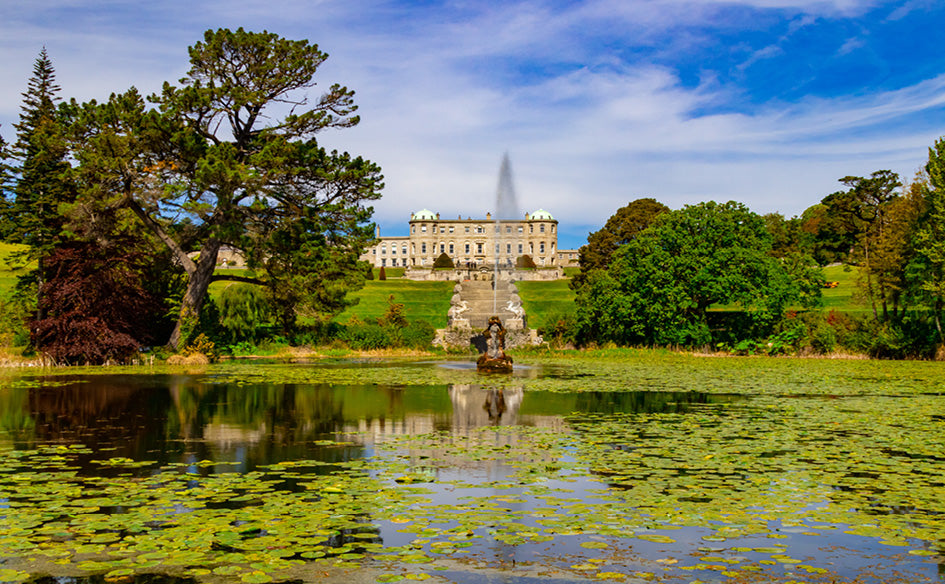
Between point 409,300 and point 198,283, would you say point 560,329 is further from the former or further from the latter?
point 409,300

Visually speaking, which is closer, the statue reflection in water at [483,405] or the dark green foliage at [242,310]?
the statue reflection in water at [483,405]

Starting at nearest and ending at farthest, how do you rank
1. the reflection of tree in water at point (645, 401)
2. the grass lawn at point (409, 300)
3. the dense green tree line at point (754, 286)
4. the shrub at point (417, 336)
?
the reflection of tree in water at point (645, 401)
the dense green tree line at point (754, 286)
the shrub at point (417, 336)
the grass lawn at point (409, 300)

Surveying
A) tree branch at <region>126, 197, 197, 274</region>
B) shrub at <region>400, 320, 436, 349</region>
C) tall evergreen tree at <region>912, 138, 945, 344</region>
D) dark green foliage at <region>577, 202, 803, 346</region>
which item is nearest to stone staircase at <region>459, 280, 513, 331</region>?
shrub at <region>400, 320, 436, 349</region>

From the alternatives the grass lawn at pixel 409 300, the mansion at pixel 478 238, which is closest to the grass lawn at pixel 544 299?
the grass lawn at pixel 409 300

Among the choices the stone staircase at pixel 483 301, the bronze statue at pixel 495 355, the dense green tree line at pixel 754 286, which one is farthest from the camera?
the stone staircase at pixel 483 301

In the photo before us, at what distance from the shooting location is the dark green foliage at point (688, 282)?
3988 cm

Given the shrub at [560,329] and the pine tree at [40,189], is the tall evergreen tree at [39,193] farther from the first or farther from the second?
the shrub at [560,329]

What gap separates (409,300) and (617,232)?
20.6m

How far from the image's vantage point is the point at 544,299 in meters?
69.4

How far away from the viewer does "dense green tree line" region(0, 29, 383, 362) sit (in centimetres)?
3209

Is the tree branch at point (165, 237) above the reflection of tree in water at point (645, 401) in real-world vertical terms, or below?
above

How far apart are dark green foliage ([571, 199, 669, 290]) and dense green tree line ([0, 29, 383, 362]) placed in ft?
109

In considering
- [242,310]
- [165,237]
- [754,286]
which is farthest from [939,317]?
[165,237]

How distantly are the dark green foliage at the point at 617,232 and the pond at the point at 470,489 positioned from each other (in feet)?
162
